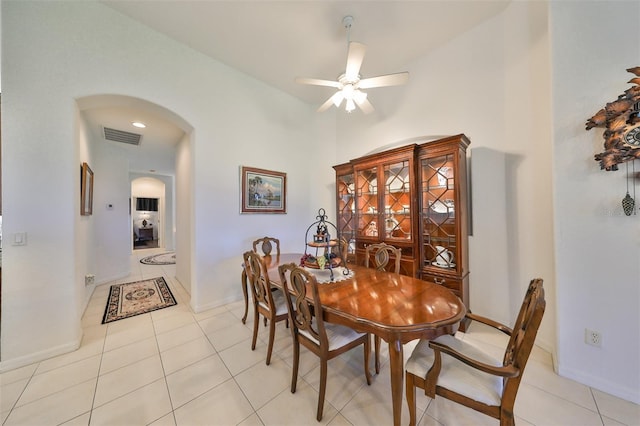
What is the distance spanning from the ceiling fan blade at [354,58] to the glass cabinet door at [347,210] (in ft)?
4.85

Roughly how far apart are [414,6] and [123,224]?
5.92m

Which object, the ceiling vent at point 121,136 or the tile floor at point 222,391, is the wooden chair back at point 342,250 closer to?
the tile floor at point 222,391

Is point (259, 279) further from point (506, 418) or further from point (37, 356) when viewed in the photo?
point (37, 356)

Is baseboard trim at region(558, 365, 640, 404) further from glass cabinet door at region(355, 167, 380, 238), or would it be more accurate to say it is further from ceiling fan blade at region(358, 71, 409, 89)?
ceiling fan blade at region(358, 71, 409, 89)

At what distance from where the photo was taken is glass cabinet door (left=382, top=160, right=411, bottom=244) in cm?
273

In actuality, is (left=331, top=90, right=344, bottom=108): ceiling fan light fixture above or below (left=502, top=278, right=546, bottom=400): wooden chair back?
above

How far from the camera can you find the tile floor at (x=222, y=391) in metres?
1.40

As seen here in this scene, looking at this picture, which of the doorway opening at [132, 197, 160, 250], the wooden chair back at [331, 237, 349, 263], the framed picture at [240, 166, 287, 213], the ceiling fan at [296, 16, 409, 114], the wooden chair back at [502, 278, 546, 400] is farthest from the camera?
the doorway opening at [132, 197, 160, 250]

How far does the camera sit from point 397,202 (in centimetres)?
285

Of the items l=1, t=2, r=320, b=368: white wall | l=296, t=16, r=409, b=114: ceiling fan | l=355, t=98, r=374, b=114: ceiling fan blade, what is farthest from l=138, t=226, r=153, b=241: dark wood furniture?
l=355, t=98, r=374, b=114: ceiling fan blade

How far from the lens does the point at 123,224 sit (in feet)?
14.5

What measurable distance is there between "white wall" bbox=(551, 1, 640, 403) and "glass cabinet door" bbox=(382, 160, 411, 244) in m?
1.27

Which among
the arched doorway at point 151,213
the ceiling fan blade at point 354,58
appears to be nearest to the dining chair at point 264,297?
the ceiling fan blade at point 354,58

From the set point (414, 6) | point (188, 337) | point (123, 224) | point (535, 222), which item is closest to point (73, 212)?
point (188, 337)
